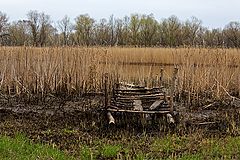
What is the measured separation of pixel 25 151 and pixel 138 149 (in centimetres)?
181

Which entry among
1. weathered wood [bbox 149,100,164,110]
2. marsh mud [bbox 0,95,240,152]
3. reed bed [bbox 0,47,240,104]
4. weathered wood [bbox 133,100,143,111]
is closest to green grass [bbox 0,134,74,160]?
marsh mud [bbox 0,95,240,152]

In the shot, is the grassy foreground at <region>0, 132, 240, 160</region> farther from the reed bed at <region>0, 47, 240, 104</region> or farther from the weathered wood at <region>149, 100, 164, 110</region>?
the reed bed at <region>0, 47, 240, 104</region>

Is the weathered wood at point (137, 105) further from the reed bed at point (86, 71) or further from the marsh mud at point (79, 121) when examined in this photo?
the reed bed at point (86, 71)

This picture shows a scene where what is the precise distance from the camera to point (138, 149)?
6734 mm

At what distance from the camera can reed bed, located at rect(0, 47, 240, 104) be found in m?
11.5

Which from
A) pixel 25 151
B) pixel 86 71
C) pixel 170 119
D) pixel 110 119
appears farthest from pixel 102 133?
pixel 86 71

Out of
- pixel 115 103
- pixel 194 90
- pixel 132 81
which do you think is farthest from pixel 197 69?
pixel 132 81

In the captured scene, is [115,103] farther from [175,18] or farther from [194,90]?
[175,18]

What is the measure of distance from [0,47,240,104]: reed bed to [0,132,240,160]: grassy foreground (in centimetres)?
379

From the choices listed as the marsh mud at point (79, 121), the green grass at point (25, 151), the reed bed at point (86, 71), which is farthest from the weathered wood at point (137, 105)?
the green grass at point (25, 151)

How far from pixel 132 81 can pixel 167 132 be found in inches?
275

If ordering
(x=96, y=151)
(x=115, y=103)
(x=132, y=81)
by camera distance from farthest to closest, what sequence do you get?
1. (x=132, y=81)
2. (x=115, y=103)
3. (x=96, y=151)

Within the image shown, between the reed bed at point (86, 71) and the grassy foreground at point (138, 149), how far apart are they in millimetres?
3785

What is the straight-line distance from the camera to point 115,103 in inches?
399
